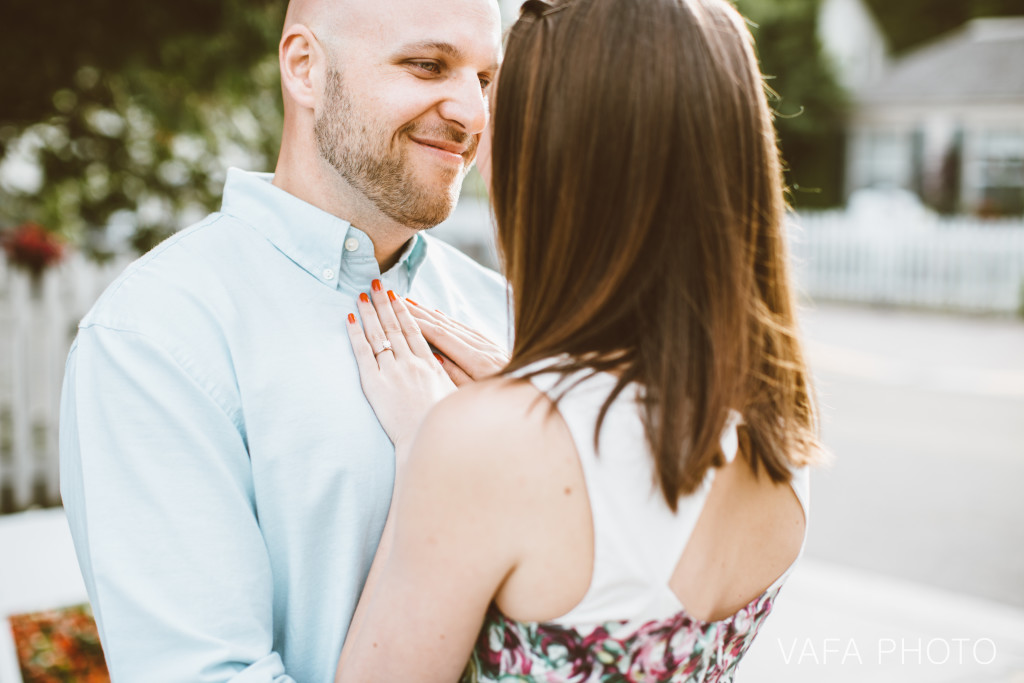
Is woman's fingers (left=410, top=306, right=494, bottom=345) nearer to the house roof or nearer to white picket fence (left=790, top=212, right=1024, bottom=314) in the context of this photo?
white picket fence (left=790, top=212, right=1024, bottom=314)

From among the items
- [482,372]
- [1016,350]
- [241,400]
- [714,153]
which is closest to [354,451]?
[241,400]

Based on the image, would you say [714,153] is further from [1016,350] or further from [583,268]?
[1016,350]

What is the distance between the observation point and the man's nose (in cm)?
180

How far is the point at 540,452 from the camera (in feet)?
3.77

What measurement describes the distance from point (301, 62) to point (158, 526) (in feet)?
3.08

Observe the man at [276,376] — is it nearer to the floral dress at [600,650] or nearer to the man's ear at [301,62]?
the man's ear at [301,62]

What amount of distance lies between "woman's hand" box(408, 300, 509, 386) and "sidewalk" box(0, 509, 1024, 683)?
2.46 metres

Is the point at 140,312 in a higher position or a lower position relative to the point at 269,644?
higher

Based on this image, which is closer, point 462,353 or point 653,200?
point 653,200

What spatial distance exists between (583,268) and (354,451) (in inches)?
21.8

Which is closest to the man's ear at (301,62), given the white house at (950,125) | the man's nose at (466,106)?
the man's nose at (466,106)

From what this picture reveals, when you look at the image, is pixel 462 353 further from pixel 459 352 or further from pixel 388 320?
pixel 388 320

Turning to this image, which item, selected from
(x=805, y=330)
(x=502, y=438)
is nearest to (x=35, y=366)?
(x=805, y=330)

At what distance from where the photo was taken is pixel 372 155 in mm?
1771
